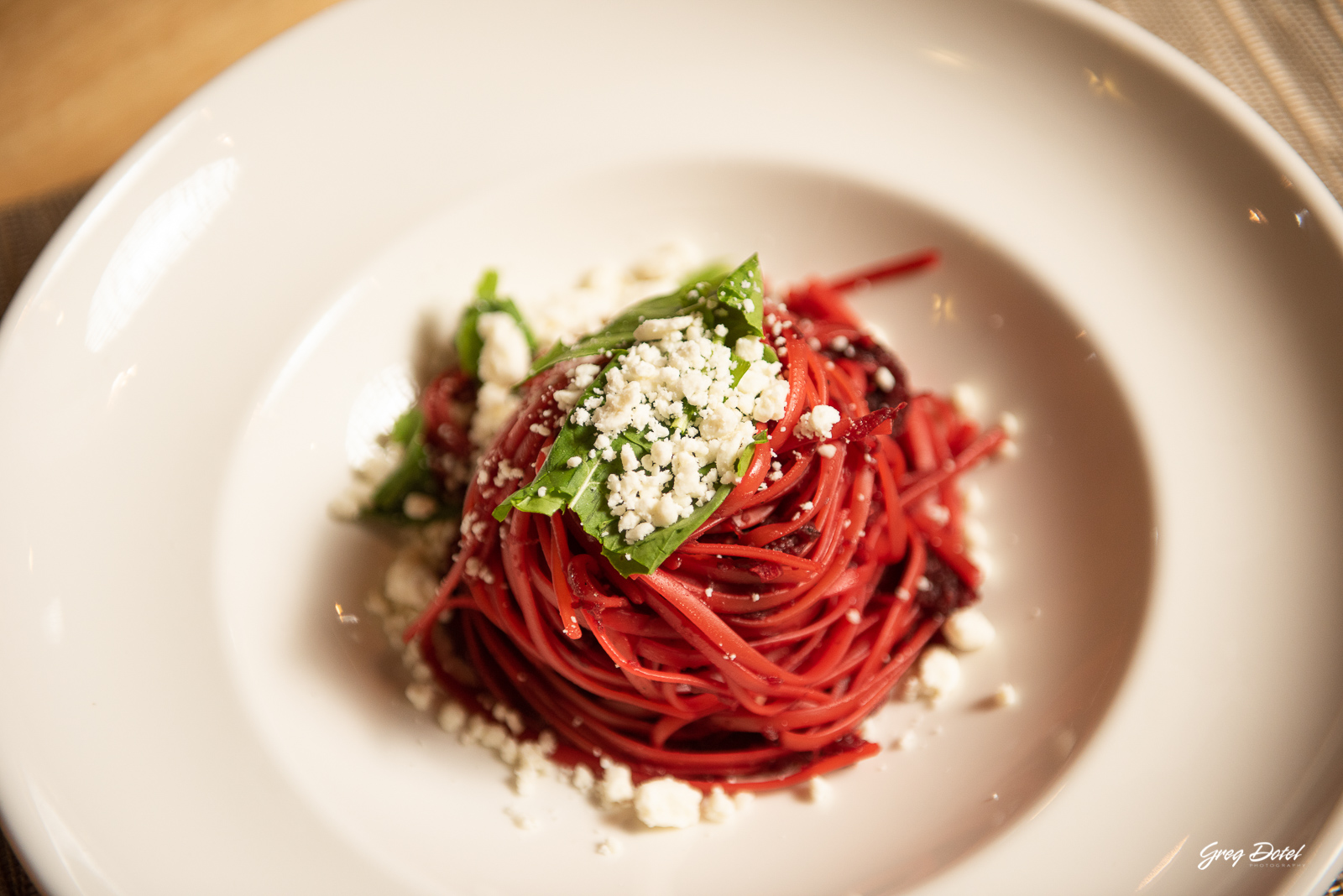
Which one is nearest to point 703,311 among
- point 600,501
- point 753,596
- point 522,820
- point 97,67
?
point 600,501

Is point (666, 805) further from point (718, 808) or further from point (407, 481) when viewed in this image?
point (407, 481)

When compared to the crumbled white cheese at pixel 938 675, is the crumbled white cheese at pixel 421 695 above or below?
above

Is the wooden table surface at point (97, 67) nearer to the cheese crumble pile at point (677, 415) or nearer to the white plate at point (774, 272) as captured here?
the white plate at point (774, 272)

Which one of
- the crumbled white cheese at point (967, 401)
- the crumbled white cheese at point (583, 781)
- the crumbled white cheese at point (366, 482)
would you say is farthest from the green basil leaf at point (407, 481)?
the crumbled white cheese at point (967, 401)

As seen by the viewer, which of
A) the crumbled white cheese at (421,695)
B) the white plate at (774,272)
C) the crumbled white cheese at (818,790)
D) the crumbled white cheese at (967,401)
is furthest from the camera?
the crumbled white cheese at (967,401)

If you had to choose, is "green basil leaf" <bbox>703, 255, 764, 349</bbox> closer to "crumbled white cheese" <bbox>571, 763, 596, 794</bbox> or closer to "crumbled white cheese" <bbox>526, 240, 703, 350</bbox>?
"crumbled white cheese" <bbox>526, 240, 703, 350</bbox>

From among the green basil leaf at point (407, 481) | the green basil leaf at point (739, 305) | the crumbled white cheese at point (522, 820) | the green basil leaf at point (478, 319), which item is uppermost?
the green basil leaf at point (478, 319)

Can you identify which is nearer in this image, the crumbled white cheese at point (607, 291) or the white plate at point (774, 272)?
the white plate at point (774, 272)

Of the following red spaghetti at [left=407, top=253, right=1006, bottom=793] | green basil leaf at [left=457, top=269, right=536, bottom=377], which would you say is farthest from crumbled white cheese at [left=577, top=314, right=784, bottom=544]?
green basil leaf at [left=457, top=269, right=536, bottom=377]
